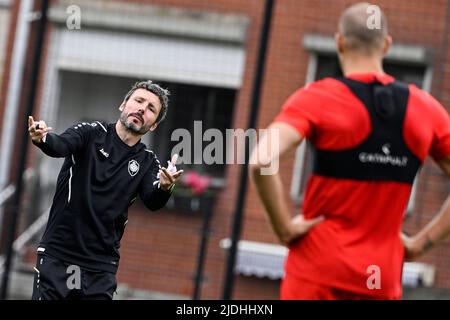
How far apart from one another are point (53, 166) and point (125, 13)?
1.80 meters

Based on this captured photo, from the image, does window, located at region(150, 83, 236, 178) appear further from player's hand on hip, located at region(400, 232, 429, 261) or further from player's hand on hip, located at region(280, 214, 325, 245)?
player's hand on hip, located at region(280, 214, 325, 245)

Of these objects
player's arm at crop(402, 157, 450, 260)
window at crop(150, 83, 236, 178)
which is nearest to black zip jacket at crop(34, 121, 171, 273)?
player's arm at crop(402, 157, 450, 260)

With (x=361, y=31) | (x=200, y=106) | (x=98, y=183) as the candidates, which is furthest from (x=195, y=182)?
(x=361, y=31)

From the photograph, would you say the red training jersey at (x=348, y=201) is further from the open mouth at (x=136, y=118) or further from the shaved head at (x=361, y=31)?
the open mouth at (x=136, y=118)

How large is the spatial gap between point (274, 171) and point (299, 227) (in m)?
0.26

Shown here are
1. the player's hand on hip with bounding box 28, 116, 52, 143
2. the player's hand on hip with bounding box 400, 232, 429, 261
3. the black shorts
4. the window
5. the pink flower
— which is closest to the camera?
the player's hand on hip with bounding box 28, 116, 52, 143

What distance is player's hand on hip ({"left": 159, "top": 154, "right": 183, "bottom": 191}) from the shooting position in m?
3.86

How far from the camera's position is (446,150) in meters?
4.12

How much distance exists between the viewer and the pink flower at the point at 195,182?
1057 centimetres

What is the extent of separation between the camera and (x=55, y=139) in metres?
3.96

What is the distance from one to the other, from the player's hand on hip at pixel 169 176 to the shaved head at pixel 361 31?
0.76 m

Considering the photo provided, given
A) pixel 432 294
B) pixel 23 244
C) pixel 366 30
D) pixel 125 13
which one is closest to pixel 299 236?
pixel 366 30

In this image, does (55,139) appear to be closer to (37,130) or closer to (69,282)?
(37,130)
